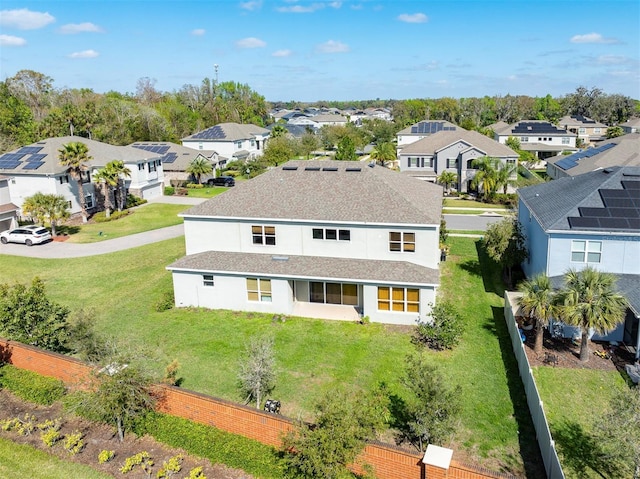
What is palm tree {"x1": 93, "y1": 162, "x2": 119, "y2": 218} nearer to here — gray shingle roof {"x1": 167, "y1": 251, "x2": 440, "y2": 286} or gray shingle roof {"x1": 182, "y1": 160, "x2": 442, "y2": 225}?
gray shingle roof {"x1": 182, "y1": 160, "x2": 442, "y2": 225}

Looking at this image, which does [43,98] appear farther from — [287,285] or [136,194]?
[287,285]

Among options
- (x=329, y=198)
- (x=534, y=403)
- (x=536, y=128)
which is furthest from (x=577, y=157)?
(x=536, y=128)

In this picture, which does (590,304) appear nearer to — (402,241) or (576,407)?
(576,407)

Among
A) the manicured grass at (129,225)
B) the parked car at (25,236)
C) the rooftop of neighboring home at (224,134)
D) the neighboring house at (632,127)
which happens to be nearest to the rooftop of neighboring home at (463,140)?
the rooftop of neighboring home at (224,134)

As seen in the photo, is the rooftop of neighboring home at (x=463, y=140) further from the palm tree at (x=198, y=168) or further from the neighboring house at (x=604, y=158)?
the palm tree at (x=198, y=168)

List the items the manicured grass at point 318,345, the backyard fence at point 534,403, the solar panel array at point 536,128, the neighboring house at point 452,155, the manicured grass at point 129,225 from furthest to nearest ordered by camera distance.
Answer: the solar panel array at point 536,128 → the neighboring house at point 452,155 → the manicured grass at point 129,225 → the manicured grass at point 318,345 → the backyard fence at point 534,403

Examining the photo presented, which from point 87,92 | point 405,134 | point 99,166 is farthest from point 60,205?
point 87,92

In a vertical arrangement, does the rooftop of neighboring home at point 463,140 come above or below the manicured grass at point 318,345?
above
